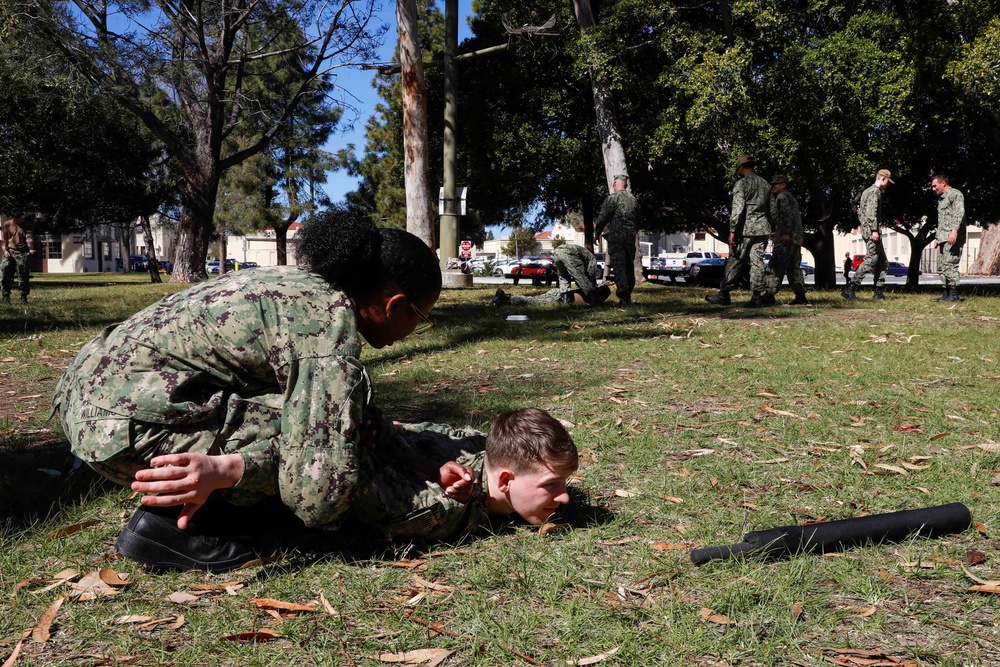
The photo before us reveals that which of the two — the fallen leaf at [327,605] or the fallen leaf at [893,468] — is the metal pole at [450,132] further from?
the fallen leaf at [327,605]

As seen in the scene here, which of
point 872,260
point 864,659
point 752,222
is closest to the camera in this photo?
point 864,659

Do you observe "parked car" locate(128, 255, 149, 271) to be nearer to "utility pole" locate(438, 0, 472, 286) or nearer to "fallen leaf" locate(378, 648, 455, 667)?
"utility pole" locate(438, 0, 472, 286)

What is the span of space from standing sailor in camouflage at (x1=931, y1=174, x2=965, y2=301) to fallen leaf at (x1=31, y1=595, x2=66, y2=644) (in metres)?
13.4

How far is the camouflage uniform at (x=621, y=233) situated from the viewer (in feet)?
42.0

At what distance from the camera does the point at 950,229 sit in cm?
1296

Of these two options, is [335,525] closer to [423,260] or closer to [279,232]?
[423,260]

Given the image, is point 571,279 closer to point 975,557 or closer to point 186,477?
point 975,557

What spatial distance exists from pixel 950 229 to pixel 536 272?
20.7 m

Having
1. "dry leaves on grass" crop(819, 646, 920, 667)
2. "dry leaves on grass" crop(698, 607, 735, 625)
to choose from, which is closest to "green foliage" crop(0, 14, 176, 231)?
"dry leaves on grass" crop(698, 607, 735, 625)

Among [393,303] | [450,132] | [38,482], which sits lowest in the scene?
[38,482]

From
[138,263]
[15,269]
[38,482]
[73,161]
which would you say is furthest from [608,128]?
[138,263]

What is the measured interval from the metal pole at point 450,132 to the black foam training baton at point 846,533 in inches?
761

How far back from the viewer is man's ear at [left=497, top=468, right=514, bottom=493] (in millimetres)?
3182

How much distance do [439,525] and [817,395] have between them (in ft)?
11.6
